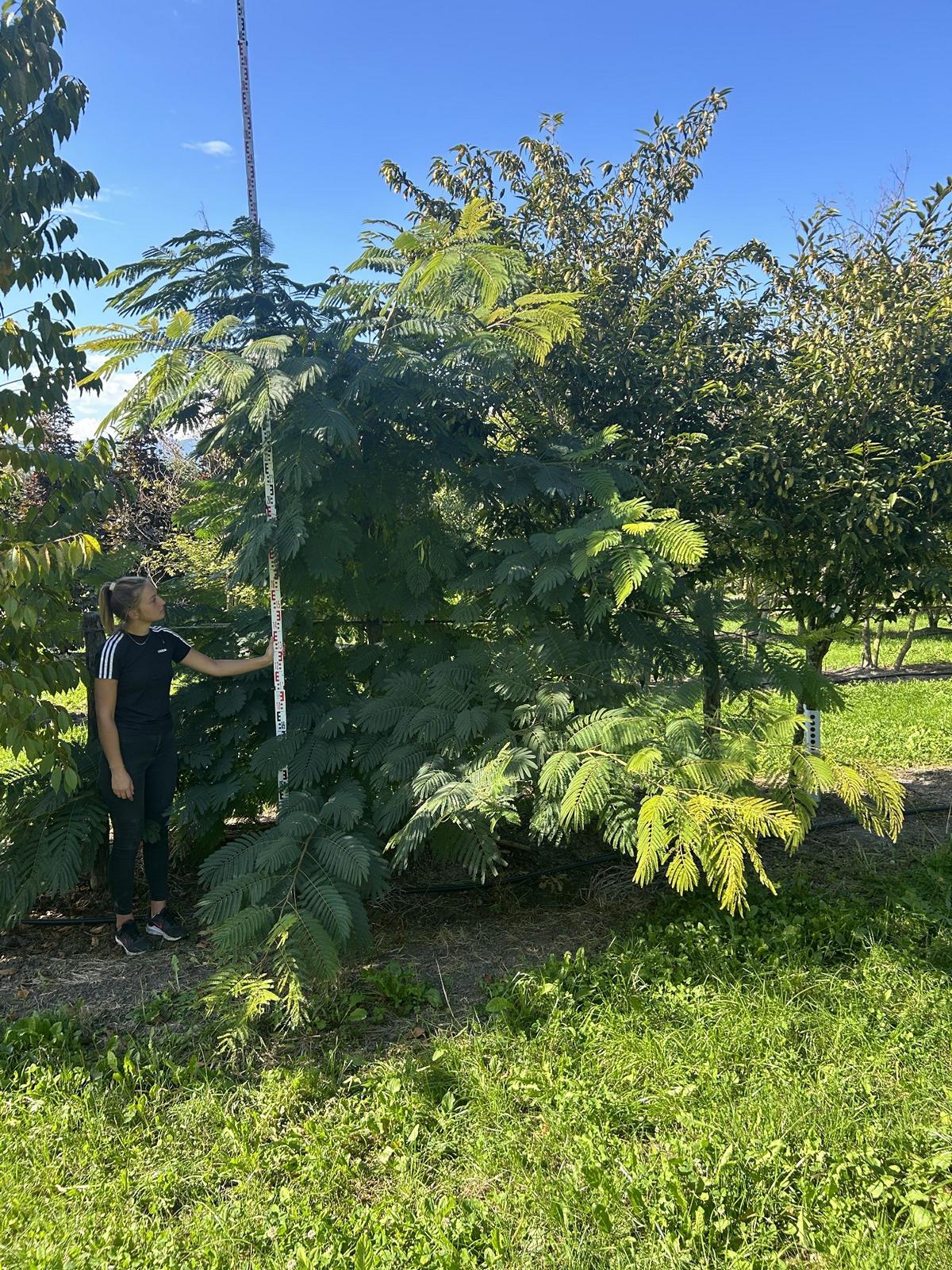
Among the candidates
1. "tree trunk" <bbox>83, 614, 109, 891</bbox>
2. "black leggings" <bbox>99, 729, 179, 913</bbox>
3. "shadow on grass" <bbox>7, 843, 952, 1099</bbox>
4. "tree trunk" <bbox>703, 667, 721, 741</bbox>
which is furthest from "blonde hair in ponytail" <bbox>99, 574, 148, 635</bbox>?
"tree trunk" <bbox>703, 667, 721, 741</bbox>

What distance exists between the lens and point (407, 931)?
13.4ft

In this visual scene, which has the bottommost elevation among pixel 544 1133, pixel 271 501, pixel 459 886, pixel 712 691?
pixel 544 1133

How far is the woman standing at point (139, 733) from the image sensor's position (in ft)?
12.9

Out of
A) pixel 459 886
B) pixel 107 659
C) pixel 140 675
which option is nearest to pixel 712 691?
pixel 459 886

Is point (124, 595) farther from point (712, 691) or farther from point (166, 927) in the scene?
point (712, 691)

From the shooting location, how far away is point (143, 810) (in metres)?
4.05

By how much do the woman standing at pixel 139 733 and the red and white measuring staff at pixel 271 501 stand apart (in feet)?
0.47

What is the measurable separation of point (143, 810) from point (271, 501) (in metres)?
1.60

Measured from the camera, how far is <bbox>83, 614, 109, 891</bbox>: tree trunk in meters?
4.21

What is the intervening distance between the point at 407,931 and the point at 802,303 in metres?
4.11

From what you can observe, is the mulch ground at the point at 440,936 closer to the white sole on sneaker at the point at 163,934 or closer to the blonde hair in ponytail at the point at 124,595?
the white sole on sneaker at the point at 163,934

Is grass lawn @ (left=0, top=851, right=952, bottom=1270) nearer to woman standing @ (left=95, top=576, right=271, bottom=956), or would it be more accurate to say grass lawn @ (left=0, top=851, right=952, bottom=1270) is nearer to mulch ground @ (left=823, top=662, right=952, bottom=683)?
woman standing @ (left=95, top=576, right=271, bottom=956)

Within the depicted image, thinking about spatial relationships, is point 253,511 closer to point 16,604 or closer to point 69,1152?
point 16,604

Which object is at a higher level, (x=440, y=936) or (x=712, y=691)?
(x=712, y=691)
